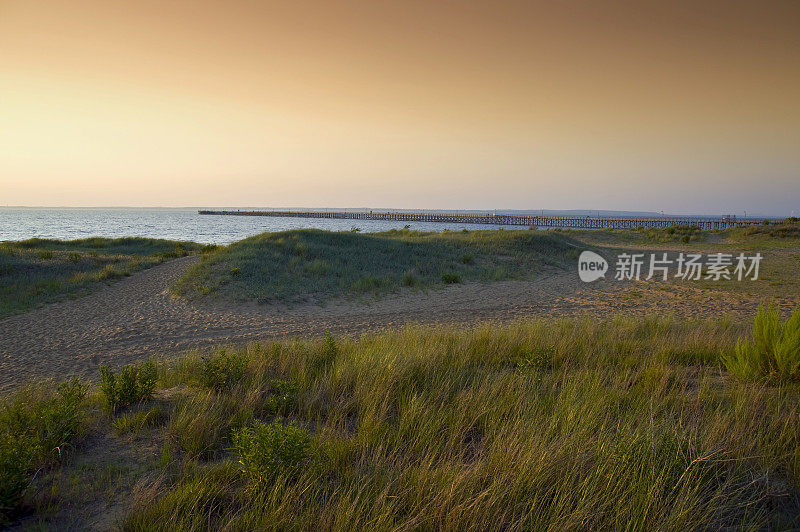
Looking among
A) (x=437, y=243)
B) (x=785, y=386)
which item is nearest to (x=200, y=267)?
(x=437, y=243)

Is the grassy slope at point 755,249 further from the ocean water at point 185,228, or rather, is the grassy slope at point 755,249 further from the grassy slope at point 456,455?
the ocean water at point 185,228

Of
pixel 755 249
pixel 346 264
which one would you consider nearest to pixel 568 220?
pixel 755 249

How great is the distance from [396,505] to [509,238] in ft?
82.4

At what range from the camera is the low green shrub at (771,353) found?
4.76 metres

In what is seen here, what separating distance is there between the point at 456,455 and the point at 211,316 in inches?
429

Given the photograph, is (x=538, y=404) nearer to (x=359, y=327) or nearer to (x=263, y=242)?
(x=359, y=327)

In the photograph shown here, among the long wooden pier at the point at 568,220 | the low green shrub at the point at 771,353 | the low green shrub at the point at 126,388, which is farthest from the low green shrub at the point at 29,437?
the long wooden pier at the point at 568,220

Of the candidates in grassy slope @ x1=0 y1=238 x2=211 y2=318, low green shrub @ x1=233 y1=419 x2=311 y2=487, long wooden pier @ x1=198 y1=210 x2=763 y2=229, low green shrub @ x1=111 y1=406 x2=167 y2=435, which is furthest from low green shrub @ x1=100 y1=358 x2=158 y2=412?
long wooden pier @ x1=198 y1=210 x2=763 y2=229

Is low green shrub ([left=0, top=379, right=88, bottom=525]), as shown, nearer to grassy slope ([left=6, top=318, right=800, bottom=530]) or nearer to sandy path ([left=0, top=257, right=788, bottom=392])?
grassy slope ([left=6, top=318, right=800, bottom=530])

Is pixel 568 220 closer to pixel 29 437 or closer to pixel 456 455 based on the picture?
pixel 456 455

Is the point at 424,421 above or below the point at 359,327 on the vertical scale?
above

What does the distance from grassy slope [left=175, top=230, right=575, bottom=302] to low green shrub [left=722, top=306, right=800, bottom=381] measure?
38.2 ft

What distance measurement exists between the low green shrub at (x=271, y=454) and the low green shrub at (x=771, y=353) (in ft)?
17.2

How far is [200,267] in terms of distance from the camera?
17.1 m
